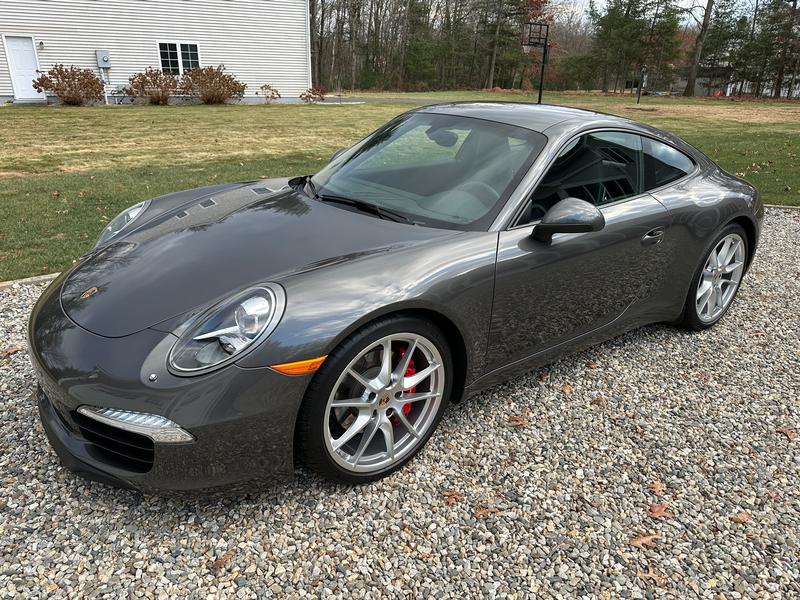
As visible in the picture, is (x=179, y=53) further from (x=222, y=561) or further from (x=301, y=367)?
(x=222, y=561)

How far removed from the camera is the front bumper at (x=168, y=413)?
1900mm

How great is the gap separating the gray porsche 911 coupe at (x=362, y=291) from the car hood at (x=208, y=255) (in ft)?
0.04

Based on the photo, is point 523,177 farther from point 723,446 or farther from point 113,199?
point 113,199

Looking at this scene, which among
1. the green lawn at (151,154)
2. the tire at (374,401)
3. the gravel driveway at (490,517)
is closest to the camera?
the gravel driveway at (490,517)

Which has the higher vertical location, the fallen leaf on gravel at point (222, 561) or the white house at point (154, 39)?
the white house at point (154, 39)

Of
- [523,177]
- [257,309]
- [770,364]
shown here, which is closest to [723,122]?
[770,364]

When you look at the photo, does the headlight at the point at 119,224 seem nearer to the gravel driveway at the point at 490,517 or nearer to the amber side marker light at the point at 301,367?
the gravel driveway at the point at 490,517

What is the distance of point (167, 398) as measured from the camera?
1.89 meters

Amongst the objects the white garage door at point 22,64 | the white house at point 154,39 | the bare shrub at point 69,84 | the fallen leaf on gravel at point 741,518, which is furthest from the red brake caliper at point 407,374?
the white garage door at point 22,64

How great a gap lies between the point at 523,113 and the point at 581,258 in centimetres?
95

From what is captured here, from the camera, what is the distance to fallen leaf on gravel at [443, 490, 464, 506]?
2377 mm

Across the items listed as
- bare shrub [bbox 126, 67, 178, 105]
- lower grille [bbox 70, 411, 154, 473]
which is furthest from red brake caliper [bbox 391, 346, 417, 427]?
bare shrub [bbox 126, 67, 178, 105]

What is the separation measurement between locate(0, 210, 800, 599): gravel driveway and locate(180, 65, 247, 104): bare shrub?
21.4 m

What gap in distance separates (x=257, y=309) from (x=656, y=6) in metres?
53.3
